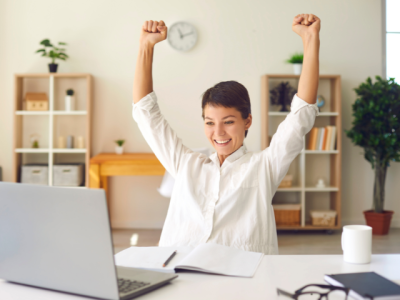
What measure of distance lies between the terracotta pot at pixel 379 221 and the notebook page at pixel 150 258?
3.40 meters

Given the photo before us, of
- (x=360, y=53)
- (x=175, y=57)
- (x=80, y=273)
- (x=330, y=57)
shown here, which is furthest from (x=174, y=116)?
(x=80, y=273)

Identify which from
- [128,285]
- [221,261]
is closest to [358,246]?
[221,261]

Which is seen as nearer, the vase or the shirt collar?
the shirt collar

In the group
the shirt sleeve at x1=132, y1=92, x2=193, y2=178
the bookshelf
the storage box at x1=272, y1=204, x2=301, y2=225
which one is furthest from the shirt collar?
the storage box at x1=272, y1=204, x2=301, y2=225

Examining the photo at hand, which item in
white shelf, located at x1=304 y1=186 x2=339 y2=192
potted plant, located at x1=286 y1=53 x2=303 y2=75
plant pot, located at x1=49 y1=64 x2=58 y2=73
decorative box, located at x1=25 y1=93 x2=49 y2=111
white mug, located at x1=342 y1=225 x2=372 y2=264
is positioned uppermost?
potted plant, located at x1=286 y1=53 x2=303 y2=75

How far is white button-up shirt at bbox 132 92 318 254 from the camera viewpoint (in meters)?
1.31

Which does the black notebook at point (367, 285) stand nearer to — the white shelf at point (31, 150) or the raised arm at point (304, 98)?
the raised arm at point (304, 98)

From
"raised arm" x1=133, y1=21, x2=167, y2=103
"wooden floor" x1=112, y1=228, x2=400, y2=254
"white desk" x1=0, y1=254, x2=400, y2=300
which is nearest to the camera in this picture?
"white desk" x1=0, y1=254, x2=400, y2=300

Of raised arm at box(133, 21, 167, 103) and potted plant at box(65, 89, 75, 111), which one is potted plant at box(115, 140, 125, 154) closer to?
potted plant at box(65, 89, 75, 111)

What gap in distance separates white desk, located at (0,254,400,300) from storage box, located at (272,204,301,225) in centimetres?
298

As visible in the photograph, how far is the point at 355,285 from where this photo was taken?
813 mm

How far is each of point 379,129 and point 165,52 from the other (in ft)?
7.56

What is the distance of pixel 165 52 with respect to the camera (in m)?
4.20

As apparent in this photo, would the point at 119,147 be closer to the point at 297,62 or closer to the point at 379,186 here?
the point at 297,62
